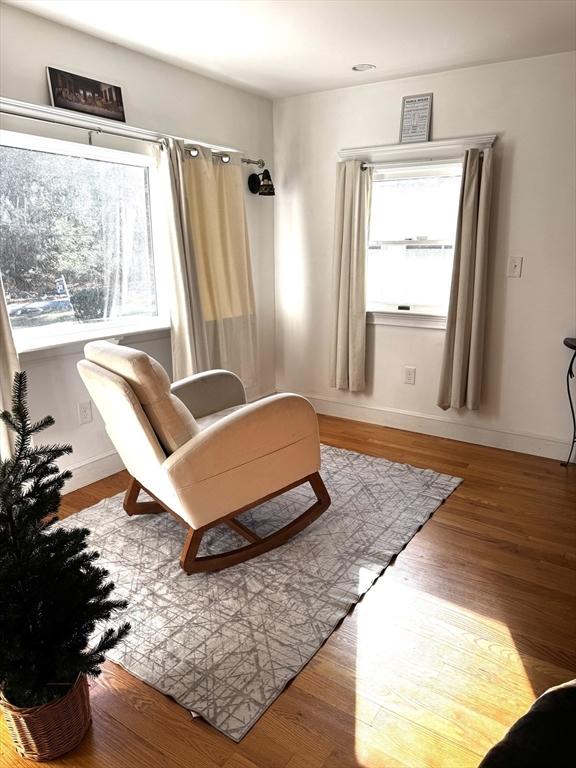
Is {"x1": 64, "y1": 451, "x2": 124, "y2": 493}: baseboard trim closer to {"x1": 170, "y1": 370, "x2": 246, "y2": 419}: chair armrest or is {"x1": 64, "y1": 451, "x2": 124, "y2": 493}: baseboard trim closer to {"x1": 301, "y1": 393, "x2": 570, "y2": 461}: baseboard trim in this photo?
{"x1": 170, "y1": 370, "x2": 246, "y2": 419}: chair armrest

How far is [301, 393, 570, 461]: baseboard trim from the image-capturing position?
338cm

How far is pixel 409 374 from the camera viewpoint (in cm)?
382

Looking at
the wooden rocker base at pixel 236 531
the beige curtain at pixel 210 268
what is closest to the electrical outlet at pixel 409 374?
the beige curtain at pixel 210 268

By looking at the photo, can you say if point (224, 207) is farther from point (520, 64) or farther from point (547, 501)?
point (547, 501)

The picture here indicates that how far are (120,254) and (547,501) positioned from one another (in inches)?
112

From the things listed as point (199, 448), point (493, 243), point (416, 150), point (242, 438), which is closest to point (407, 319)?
point (493, 243)

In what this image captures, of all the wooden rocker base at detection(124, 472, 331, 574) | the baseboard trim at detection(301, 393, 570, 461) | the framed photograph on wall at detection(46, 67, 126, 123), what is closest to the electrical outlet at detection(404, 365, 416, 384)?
the baseboard trim at detection(301, 393, 570, 461)

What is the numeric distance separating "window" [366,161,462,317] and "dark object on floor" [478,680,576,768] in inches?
114

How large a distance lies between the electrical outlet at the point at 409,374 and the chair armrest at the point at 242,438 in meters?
1.61

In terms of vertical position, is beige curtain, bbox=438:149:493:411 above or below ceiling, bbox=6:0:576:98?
below

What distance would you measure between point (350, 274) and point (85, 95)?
1983mm

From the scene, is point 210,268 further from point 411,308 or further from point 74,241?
point 411,308

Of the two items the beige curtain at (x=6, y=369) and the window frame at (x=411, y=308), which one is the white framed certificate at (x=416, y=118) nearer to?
the window frame at (x=411, y=308)

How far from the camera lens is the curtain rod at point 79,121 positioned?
2410 millimetres
